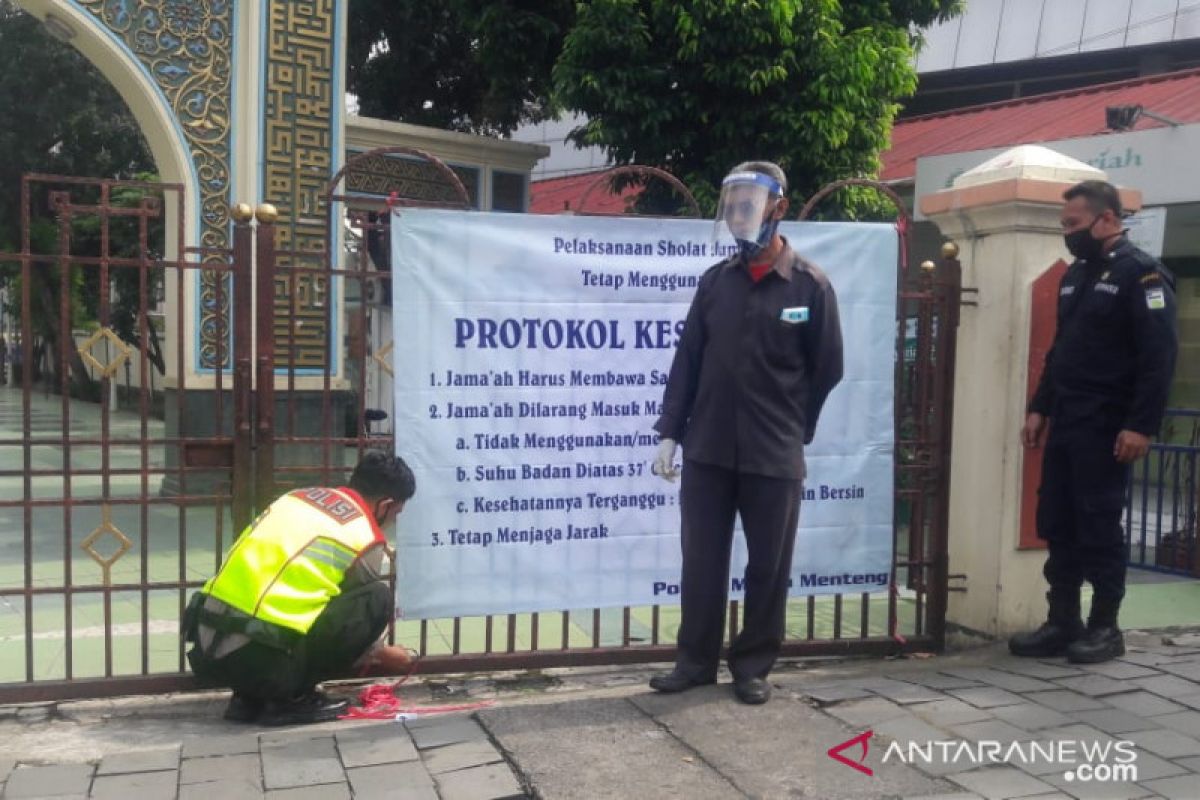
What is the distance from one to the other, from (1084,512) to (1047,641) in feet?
1.97

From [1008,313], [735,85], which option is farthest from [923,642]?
[735,85]

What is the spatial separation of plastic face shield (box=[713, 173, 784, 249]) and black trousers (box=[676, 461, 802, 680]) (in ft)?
2.74

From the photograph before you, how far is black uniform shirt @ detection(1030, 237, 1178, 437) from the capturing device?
4.27 metres

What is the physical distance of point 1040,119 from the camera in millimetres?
12266

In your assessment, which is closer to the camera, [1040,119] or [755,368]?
[755,368]

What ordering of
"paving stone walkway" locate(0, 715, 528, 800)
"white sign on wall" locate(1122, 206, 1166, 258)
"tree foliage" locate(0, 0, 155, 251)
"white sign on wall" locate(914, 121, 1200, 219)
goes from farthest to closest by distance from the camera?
"tree foliage" locate(0, 0, 155, 251)
"white sign on wall" locate(914, 121, 1200, 219)
"white sign on wall" locate(1122, 206, 1166, 258)
"paving stone walkway" locate(0, 715, 528, 800)

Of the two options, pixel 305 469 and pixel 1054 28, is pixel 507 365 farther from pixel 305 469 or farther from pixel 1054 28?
pixel 1054 28

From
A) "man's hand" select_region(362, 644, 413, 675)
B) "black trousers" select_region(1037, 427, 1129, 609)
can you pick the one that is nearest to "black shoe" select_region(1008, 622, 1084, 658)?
"black trousers" select_region(1037, 427, 1129, 609)

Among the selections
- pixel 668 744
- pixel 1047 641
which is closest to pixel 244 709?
pixel 668 744

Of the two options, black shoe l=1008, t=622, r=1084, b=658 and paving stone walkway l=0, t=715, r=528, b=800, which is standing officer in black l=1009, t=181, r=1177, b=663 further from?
paving stone walkway l=0, t=715, r=528, b=800

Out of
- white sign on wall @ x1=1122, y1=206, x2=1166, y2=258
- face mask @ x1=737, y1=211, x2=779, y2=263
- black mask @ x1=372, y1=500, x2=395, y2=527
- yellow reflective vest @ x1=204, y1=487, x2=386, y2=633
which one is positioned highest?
white sign on wall @ x1=1122, y1=206, x2=1166, y2=258

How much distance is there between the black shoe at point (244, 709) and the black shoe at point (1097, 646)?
3.20 metres

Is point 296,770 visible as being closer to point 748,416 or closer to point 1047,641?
point 748,416

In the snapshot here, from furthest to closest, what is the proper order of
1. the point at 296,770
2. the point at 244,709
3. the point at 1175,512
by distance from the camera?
the point at 1175,512 < the point at 244,709 < the point at 296,770
